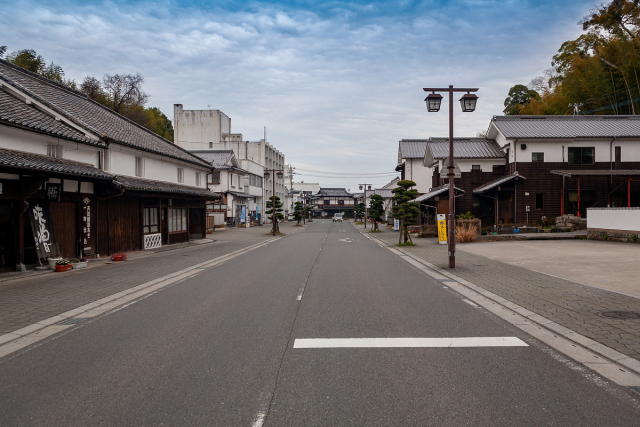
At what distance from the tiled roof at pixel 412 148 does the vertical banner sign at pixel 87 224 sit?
34991mm

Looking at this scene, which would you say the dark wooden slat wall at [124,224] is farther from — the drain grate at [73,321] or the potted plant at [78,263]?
the drain grate at [73,321]

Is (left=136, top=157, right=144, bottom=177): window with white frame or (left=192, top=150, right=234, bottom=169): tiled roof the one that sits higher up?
(left=192, top=150, right=234, bottom=169): tiled roof

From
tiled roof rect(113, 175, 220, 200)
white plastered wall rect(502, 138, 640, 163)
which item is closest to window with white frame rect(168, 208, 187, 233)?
tiled roof rect(113, 175, 220, 200)

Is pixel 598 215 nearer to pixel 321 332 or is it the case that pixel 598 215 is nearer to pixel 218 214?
pixel 321 332

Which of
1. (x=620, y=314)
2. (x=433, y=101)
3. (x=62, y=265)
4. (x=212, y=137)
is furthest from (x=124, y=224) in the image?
(x=212, y=137)

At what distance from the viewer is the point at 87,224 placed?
16219mm

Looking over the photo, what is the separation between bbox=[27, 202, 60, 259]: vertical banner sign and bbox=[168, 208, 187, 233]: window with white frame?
10.5 m

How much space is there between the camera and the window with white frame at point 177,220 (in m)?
24.8

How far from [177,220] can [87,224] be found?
379 inches

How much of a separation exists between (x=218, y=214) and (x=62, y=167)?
33.8 m

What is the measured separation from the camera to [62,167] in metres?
13.4

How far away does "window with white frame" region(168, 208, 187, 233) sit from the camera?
81.5 ft

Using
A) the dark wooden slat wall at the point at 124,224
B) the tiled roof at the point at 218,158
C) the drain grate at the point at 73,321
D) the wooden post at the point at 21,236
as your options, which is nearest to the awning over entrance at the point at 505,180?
the dark wooden slat wall at the point at 124,224

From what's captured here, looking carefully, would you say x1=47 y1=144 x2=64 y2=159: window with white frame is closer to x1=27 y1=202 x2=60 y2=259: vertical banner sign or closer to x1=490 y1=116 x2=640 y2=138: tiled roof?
x1=27 y1=202 x2=60 y2=259: vertical banner sign
